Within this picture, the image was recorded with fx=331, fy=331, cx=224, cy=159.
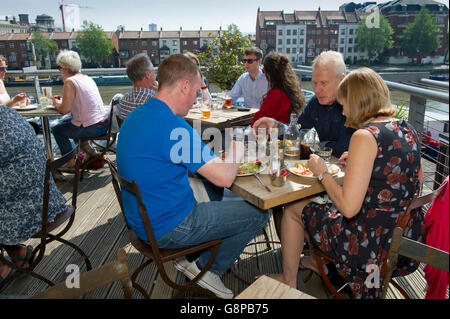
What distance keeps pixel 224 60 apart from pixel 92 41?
225 ft

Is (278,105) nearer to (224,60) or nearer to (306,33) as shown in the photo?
(224,60)

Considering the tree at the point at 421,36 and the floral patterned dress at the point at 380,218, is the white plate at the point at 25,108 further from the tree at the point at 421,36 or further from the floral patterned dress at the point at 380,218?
the tree at the point at 421,36

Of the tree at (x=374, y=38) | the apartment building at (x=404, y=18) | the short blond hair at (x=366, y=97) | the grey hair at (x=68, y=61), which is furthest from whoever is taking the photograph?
the tree at (x=374, y=38)

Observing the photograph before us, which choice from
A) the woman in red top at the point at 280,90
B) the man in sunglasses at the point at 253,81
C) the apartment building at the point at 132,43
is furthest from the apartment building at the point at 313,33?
the woman in red top at the point at 280,90

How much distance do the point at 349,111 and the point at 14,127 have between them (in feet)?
6.02

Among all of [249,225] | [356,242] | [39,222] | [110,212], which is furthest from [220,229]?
[110,212]

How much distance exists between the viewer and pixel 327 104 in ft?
8.51

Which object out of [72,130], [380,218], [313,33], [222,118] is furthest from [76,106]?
[313,33]

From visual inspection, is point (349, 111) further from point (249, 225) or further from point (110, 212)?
point (110, 212)

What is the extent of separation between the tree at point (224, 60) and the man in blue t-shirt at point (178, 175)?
5.18 m

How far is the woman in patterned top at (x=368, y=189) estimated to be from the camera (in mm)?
1513

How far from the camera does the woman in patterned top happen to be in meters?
1.51
